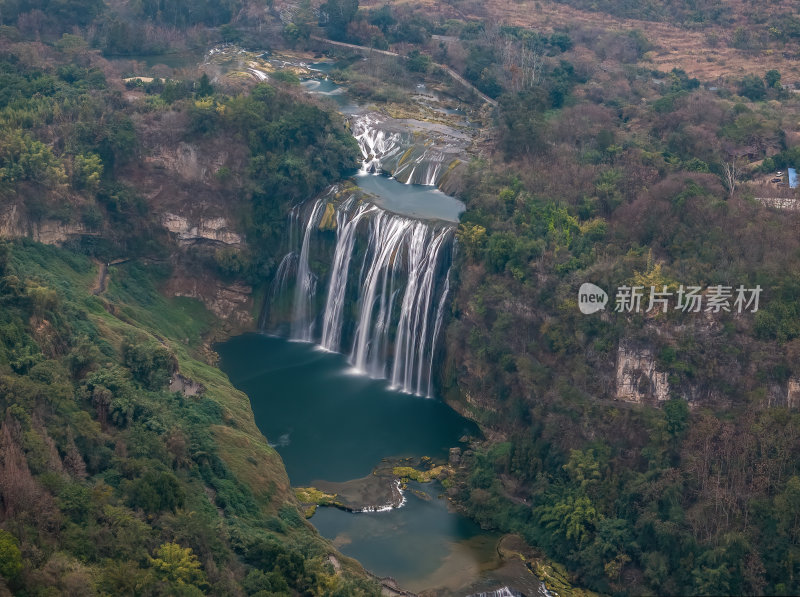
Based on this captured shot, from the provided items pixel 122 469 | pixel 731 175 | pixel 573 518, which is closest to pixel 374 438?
pixel 573 518

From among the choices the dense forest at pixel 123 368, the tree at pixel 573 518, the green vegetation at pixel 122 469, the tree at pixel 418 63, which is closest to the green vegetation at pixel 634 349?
the tree at pixel 573 518

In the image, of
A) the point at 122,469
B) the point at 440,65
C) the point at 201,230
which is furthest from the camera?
the point at 440,65

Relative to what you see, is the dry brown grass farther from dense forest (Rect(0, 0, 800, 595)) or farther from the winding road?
the winding road

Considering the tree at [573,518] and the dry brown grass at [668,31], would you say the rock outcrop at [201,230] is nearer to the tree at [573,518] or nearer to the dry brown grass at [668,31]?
the tree at [573,518]

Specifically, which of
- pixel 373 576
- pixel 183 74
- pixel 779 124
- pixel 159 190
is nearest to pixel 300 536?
pixel 373 576

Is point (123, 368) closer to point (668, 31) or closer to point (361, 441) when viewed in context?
point (361, 441)

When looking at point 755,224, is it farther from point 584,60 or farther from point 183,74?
point 183,74

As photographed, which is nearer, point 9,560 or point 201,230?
point 9,560
